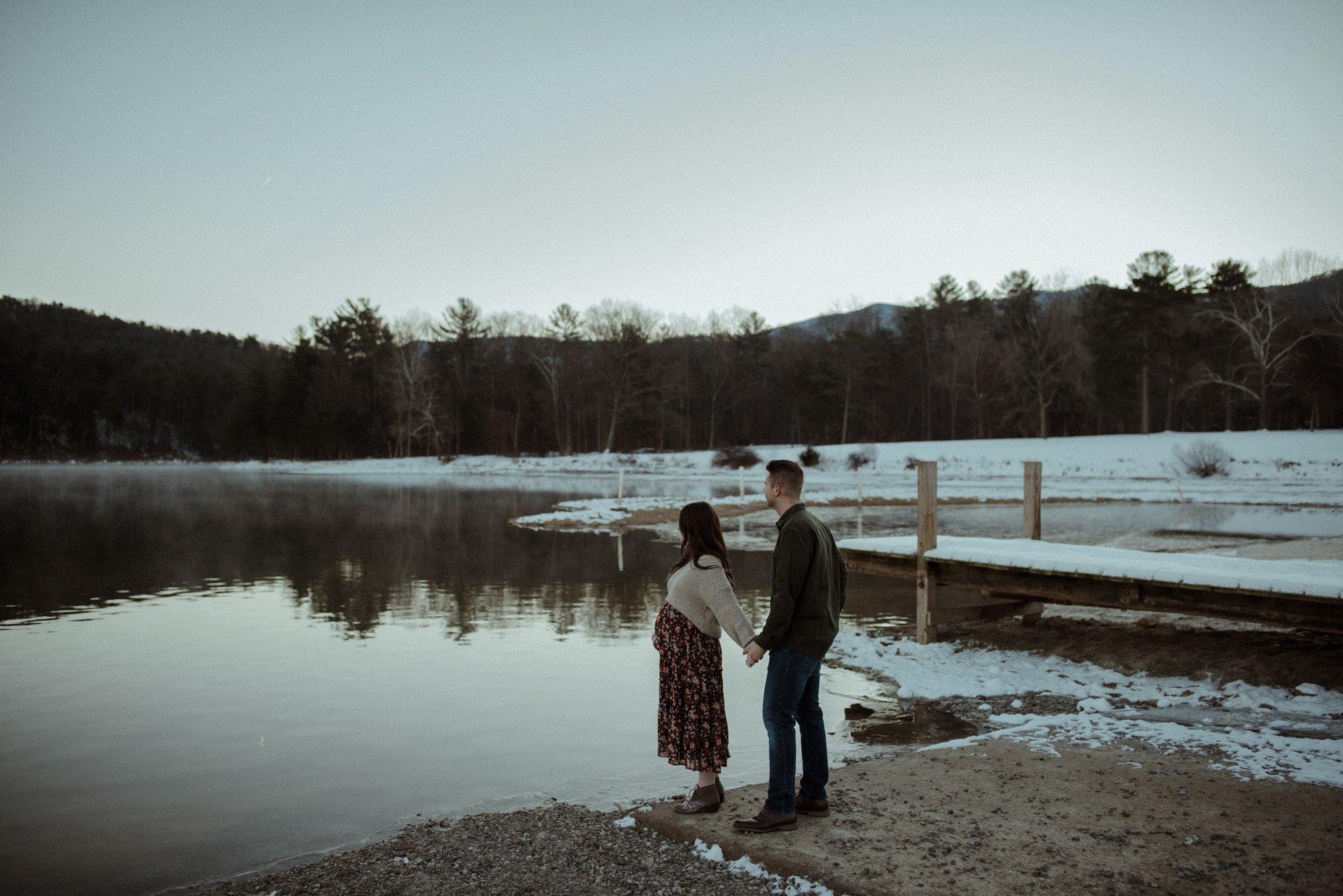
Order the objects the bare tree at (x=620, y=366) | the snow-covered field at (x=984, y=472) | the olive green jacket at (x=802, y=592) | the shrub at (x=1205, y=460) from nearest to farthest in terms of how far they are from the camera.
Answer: the olive green jacket at (x=802, y=592) < the snow-covered field at (x=984, y=472) < the shrub at (x=1205, y=460) < the bare tree at (x=620, y=366)

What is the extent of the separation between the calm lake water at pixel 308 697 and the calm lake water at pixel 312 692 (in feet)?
0.10

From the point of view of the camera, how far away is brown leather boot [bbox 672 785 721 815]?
4680mm

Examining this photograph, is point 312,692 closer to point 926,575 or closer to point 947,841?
point 947,841

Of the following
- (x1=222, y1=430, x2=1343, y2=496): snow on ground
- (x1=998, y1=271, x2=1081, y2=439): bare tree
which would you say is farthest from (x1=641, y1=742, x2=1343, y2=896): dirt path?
(x1=998, y1=271, x2=1081, y2=439): bare tree

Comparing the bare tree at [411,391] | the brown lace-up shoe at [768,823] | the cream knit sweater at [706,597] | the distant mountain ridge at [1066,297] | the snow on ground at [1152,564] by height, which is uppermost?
the distant mountain ridge at [1066,297]

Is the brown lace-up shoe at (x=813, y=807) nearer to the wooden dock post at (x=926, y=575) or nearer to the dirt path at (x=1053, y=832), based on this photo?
the dirt path at (x=1053, y=832)

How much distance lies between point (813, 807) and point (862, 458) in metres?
49.1

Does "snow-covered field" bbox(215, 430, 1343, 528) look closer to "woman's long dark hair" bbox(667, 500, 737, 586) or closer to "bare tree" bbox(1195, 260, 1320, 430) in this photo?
"bare tree" bbox(1195, 260, 1320, 430)

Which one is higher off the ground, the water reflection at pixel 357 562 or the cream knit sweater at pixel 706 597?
the cream knit sweater at pixel 706 597

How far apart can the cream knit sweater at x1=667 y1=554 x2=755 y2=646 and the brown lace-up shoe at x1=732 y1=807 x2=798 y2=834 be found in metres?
0.89

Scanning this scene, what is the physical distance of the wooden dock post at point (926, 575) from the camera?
9.87 metres

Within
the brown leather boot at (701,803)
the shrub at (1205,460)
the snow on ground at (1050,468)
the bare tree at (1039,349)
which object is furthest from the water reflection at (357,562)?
the bare tree at (1039,349)

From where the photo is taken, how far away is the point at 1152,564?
8203mm

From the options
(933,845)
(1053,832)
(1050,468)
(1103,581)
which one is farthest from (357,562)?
(1050,468)
